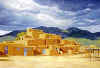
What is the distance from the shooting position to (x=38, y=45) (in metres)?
7.80

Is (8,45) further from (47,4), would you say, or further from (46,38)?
(47,4)

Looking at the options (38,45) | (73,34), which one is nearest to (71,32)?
(73,34)

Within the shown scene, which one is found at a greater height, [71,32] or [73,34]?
[71,32]

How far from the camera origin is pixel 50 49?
757 centimetres

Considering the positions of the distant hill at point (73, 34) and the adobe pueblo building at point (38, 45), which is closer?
the adobe pueblo building at point (38, 45)

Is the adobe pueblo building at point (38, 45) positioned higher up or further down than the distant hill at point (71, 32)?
further down

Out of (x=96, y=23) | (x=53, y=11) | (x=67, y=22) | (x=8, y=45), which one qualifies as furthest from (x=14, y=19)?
(x=96, y=23)

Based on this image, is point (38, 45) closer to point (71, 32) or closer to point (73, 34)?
point (71, 32)

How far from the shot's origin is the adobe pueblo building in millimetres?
7184

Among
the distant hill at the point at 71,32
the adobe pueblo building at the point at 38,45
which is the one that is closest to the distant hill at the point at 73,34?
the distant hill at the point at 71,32

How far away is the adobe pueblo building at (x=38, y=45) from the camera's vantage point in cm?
718

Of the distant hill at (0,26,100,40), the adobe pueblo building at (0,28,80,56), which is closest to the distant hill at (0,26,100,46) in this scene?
the distant hill at (0,26,100,40)

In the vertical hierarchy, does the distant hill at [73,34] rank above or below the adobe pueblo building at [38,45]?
above

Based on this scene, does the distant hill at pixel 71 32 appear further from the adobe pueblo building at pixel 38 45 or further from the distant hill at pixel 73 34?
the adobe pueblo building at pixel 38 45
